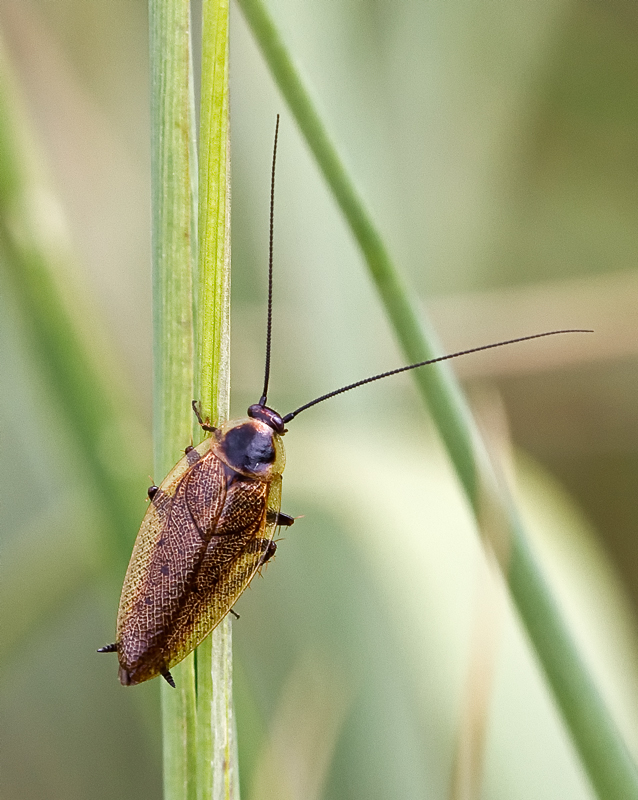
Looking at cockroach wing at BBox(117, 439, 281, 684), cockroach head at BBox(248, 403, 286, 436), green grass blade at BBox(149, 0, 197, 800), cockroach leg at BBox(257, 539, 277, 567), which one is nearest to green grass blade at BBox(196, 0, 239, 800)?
green grass blade at BBox(149, 0, 197, 800)

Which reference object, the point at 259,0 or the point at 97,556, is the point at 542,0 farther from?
the point at 97,556

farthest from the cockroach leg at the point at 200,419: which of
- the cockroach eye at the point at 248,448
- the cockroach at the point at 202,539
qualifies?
the cockroach eye at the point at 248,448

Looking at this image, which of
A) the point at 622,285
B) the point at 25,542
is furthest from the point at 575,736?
the point at 622,285

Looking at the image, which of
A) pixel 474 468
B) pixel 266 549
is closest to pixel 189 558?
pixel 266 549

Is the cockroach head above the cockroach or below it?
above

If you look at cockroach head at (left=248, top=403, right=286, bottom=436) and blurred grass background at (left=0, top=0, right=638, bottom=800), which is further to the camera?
cockroach head at (left=248, top=403, right=286, bottom=436)

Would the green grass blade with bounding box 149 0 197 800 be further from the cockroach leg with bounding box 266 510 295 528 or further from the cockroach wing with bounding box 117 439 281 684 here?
the cockroach leg with bounding box 266 510 295 528
